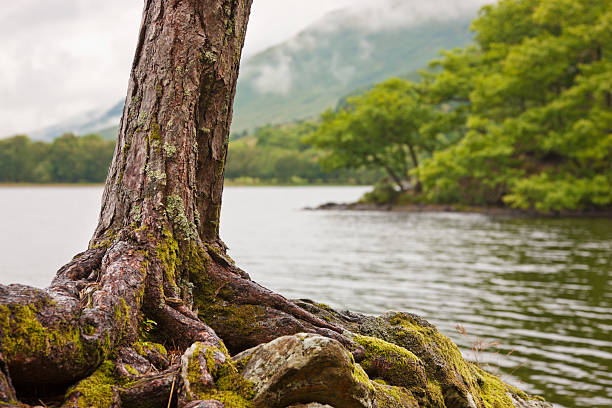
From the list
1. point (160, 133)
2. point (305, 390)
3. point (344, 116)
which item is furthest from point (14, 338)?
point (344, 116)

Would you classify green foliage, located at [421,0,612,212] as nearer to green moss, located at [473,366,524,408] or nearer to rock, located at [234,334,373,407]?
green moss, located at [473,366,524,408]

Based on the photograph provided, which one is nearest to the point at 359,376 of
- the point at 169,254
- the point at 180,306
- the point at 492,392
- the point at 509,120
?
the point at 180,306

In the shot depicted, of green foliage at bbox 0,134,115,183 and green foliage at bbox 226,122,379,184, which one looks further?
green foliage at bbox 226,122,379,184

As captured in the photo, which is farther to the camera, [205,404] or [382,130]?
[382,130]

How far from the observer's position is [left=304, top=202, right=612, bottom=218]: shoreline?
38.3m

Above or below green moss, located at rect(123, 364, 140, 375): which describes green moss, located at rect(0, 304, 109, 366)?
above

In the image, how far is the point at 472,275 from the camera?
17703 mm

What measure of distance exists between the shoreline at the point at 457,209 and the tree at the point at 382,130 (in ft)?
15.0

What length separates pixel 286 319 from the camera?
4309 mm

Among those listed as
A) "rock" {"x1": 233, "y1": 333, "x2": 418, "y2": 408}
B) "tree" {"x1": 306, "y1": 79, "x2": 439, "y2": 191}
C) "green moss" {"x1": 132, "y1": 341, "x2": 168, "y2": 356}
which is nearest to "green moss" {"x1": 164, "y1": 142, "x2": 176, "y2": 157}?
"green moss" {"x1": 132, "y1": 341, "x2": 168, "y2": 356}

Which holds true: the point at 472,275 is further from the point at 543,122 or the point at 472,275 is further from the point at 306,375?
the point at 543,122

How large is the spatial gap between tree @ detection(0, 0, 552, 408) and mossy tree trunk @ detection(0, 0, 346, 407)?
0.01 meters

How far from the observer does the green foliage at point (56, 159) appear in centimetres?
10731

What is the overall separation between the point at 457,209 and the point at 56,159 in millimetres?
90754
